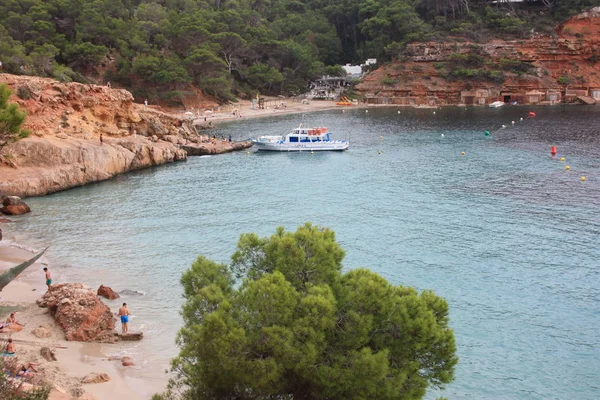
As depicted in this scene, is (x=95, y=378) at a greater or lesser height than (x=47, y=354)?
lesser

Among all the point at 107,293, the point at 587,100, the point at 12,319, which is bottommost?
the point at 107,293

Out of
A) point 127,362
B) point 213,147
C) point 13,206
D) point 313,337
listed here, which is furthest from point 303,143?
point 313,337

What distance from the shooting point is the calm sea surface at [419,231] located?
2452cm

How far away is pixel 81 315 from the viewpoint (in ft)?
82.4

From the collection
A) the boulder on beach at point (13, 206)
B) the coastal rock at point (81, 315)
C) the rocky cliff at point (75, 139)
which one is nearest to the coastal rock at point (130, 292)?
the coastal rock at point (81, 315)

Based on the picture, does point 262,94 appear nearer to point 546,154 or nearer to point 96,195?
point 546,154

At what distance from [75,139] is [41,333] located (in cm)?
3412

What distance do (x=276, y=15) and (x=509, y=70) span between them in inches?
2001

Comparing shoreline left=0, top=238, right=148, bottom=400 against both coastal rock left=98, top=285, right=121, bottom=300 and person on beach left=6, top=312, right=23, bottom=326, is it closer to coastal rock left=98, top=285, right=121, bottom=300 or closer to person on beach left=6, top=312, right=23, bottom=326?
person on beach left=6, top=312, right=23, bottom=326

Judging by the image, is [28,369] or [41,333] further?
[41,333]

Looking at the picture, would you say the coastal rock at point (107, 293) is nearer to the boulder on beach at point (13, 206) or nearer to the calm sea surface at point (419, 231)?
the calm sea surface at point (419, 231)

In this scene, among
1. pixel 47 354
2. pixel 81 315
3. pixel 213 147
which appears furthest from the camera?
pixel 213 147

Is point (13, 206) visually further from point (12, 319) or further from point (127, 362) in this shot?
point (127, 362)

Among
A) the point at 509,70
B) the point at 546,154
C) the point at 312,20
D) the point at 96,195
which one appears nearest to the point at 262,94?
the point at 312,20
